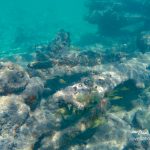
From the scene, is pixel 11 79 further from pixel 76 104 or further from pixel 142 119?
pixel 142 119

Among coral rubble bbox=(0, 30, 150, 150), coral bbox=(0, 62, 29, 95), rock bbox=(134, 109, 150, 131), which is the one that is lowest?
rock bbox=(134, 109, 150, 131)

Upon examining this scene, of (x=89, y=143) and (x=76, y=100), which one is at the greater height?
(x=76, y=100)

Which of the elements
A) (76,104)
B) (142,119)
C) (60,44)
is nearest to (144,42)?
(60,44)

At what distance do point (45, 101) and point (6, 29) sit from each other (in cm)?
2885

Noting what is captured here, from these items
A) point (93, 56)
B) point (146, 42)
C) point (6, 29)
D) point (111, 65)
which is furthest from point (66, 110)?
point (6, 29)

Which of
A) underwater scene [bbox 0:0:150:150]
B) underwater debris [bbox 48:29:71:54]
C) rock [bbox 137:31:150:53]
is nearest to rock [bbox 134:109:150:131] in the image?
underwater scene [bbox 0:0:150:150]

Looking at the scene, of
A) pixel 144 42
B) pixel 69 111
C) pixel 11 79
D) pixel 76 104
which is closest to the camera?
pixel 76 104

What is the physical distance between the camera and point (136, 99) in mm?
11578

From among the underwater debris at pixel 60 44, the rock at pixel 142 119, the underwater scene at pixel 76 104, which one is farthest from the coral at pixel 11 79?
the underwater debris at pixel 60 44

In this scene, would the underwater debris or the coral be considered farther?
the underwater debris

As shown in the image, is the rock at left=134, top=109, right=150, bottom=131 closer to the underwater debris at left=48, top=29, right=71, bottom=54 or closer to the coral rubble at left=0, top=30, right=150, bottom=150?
the coral rubble at left=0, top=30, right=150, bottom=150

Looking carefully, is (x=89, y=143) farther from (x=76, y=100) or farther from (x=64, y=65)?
(x=64, y=65)

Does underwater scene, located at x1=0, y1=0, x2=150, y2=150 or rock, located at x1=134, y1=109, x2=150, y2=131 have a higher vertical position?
underwater scene, located at x1=0, y1=0, x2=150, y2=150

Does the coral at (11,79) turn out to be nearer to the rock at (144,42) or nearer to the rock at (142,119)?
the rock at (142,119)
